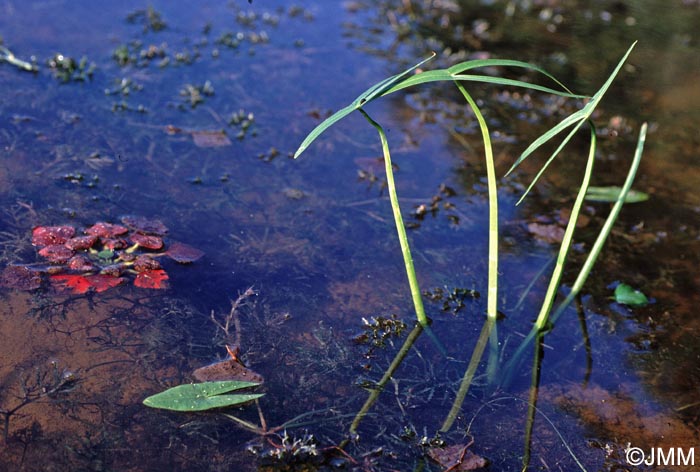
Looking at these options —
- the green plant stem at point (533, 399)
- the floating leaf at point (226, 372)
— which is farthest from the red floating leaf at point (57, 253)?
the green plant stem at point (533, 399)

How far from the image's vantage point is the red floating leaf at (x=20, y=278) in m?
2.97

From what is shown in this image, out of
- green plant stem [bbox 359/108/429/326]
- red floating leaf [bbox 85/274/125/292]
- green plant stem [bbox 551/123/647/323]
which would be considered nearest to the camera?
green plant stem [bbox 359/108/429/326]

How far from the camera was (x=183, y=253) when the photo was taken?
3.33m

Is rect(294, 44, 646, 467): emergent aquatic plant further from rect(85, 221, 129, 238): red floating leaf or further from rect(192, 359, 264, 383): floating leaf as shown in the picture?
rect(85, 221, 129, 238): red floating leaf

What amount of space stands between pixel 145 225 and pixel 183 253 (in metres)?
0.27

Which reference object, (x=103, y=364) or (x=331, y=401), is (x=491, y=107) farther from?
(x=103, y=364)

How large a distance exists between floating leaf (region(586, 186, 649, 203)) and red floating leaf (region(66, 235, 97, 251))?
283 cm

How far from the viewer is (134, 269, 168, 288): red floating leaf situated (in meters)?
3.09

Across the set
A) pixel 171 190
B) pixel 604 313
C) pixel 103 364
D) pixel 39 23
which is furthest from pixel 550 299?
pixel 39 23

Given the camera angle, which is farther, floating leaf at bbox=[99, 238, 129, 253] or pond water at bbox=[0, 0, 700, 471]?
floating leaf at bbox=[99, 238, 129, 253]

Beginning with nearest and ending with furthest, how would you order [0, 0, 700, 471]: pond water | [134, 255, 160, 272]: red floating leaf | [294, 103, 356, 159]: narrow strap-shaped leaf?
[294, 103, 356, 159]: narrow strap-shaped leaf < [0, 0, 700, 471]: pond water < [134, 255, 160, 272]: red floating leaf

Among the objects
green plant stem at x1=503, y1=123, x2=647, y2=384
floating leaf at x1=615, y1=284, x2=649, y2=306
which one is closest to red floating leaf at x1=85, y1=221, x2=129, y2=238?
green plant stem at x1=503, y1=123, x2=647, y2=384

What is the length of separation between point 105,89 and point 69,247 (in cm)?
184

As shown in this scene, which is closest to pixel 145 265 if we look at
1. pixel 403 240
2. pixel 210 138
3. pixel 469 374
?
pixel 403 240
